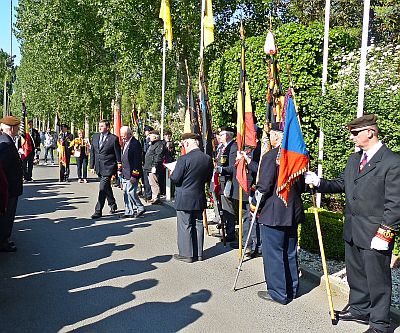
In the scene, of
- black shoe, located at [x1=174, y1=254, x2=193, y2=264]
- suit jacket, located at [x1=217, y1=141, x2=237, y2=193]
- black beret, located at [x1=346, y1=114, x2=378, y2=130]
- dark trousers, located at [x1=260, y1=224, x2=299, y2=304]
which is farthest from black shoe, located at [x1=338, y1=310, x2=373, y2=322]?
suit jacket, located at [x1=217, y1=141, x2=237, y2=193]

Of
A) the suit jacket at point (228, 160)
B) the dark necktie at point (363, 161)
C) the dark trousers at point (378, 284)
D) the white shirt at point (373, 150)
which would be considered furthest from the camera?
the suit jacket at point (228, 160)

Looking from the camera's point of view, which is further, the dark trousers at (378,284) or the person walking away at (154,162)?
the person walking away at (154,162)

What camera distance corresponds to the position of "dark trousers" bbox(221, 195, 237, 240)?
8138 mm

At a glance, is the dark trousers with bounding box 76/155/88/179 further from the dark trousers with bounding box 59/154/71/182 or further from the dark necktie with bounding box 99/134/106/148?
the dark necktie with bounding box 99/134/106/148

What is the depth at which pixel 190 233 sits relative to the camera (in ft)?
22.6

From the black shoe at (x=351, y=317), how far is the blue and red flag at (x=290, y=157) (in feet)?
4.37

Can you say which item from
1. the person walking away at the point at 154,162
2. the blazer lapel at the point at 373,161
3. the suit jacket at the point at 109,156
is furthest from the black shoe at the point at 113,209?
the blazer lapel at the point at 373,161

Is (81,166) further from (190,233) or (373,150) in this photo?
(373,150)

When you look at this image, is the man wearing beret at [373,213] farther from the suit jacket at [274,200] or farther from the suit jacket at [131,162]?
the suit jacket at [131,162]

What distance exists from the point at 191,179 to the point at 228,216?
1.66 m

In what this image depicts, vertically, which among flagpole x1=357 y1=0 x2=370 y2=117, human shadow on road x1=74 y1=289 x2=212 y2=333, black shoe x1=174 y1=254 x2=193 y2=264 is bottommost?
human shadow on road x1=74 y1=289 x2=212 y2=333

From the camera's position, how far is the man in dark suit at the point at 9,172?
6.81m

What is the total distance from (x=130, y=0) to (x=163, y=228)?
32.1 ft

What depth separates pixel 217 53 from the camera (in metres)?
17.0
